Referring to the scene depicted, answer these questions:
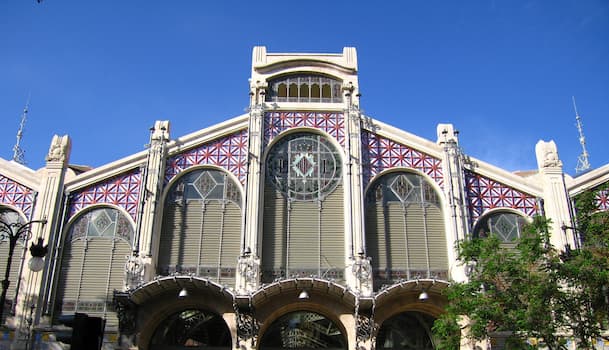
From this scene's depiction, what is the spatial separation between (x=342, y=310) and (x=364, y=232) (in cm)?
354

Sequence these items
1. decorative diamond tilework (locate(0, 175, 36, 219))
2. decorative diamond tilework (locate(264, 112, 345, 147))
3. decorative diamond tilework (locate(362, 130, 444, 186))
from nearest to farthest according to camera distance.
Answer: decorative diamond tilework (locate(0, 175, 36, 219)) < decorative diamond tilework (locate(362, 130, 444, 186)) < decorative diamond tilework (locate(264, 112, 345, 147))

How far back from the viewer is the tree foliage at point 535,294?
1984 centimetres

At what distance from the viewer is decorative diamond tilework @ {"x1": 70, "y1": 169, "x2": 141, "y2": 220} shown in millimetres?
28062

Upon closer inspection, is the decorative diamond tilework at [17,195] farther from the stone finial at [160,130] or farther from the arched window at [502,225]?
the arched window at [502,225]

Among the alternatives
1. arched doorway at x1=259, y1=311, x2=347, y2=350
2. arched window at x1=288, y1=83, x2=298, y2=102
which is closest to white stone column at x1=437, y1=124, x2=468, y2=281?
arched doorway at x1=259, y1=311, x2=347, y2=350

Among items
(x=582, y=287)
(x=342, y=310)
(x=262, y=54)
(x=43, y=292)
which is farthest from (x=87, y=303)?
(x=582, y=287)

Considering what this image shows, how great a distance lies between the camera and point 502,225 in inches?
1120

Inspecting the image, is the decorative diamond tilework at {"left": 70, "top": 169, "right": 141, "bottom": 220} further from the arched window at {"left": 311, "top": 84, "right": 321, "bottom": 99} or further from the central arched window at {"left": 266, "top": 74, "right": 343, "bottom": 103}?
the arched window at {"left": 311, "top": 84, "right": 321, "bottom": 99}

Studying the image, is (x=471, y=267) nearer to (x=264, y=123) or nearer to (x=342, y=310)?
A: (x=342, y=310)

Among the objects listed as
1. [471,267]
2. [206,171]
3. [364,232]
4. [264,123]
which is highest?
[264,123]

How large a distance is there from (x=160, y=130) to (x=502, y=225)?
1645cm

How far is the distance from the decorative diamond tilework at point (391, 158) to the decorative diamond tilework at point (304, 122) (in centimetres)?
130

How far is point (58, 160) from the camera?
28.5 metres

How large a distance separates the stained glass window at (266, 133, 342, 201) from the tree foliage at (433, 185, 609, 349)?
8495 millimetres
